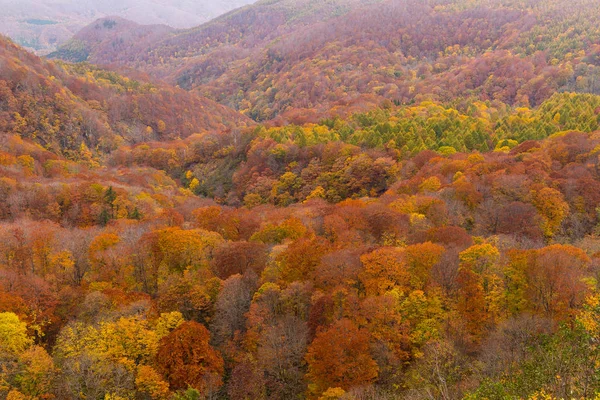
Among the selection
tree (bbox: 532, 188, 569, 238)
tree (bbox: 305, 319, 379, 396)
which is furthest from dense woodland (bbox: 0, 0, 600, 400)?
tree (bbox: 532, 188, 569, 238)

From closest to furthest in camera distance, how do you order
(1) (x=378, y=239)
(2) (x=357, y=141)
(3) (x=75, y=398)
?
1. (3) (x=75, y=398)
2. (1) (x=378, y=239)
3. (2) (x=357, y=141)

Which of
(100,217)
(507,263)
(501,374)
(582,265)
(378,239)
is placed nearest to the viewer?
(501,374)

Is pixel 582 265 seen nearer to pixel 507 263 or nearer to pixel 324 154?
pixel 507 263

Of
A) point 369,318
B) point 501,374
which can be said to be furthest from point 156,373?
point 501,374

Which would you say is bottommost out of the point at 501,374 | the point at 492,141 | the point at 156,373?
the point at 492,141

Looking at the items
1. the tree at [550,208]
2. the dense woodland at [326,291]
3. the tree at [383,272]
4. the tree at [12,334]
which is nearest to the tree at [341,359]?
the dense woodland at [326,291]

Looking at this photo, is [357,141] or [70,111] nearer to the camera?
[357,141]
